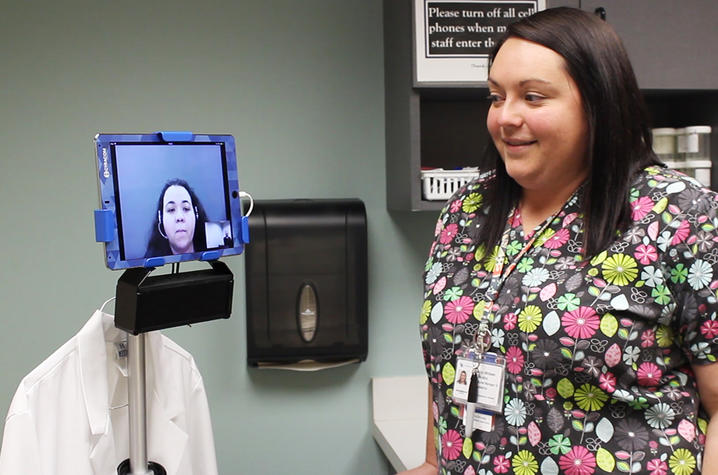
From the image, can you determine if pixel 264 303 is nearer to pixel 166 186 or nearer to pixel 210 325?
pixel 210 325

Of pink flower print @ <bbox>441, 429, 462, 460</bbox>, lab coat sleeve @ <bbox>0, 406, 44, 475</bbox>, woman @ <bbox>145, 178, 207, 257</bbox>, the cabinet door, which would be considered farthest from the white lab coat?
the cabinet door

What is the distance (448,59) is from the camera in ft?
5.76

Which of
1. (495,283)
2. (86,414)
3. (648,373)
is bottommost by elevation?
(86,414)

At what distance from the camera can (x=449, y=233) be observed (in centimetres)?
125

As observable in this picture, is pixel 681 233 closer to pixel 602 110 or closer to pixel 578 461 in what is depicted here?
pixel 602 110

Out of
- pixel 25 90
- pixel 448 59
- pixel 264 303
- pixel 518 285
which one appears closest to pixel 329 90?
pixel 448 59

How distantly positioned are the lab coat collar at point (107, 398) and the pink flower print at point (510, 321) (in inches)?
23.1

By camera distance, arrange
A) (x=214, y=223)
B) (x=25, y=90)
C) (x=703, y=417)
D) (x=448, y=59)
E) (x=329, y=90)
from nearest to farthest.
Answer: (x=703, y=417) < (x=214, y=223) < (x=448, y=59) < (x=25, y=90) < (x=329, y=90)

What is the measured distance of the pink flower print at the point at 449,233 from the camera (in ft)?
4.07

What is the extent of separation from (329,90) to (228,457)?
1.03 m

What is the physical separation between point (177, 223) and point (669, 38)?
131 centimetres

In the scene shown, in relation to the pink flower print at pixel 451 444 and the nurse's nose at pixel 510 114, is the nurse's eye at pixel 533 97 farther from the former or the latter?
the pink flower print at pixel 451 444

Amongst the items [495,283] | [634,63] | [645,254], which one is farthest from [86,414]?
[634,63]

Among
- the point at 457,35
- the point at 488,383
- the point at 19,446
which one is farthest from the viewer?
the point at 457,35
